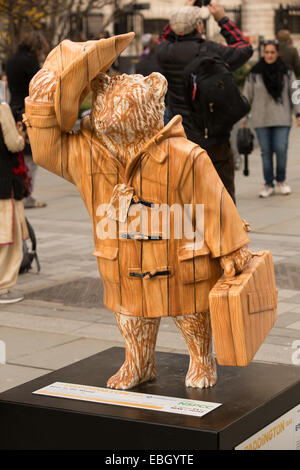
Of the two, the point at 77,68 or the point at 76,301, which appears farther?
the point at 76,301

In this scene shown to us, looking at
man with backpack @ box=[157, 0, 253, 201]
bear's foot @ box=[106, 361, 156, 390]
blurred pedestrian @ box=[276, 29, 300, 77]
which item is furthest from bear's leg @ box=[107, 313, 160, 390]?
blurred pedestrian @ box=[276, 29, 300, 77]

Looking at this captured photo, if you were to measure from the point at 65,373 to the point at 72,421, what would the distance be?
1.72ft

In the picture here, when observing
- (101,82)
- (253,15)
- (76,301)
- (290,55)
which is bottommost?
(76,301)

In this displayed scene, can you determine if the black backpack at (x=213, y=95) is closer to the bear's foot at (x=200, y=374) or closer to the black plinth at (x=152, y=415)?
Result: the black plinth at (x=152, y=415)

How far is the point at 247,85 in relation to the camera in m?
10.9

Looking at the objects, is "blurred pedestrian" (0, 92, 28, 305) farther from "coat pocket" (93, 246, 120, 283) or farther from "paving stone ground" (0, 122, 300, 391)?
"coat pocket" (93, 246, 120, 283)

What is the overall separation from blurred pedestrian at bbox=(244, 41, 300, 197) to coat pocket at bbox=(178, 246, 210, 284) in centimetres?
755

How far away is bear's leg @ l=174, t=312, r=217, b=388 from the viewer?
11.7 ft

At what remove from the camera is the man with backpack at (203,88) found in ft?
22.0

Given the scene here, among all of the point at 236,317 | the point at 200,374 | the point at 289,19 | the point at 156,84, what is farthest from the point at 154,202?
the point at 289,19

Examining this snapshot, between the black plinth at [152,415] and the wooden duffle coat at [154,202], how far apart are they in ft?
1.37

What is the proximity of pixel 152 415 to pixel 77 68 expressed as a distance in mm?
1434

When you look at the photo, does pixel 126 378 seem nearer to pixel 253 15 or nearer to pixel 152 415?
pixel 152 415

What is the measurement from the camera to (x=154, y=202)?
3.45 m
